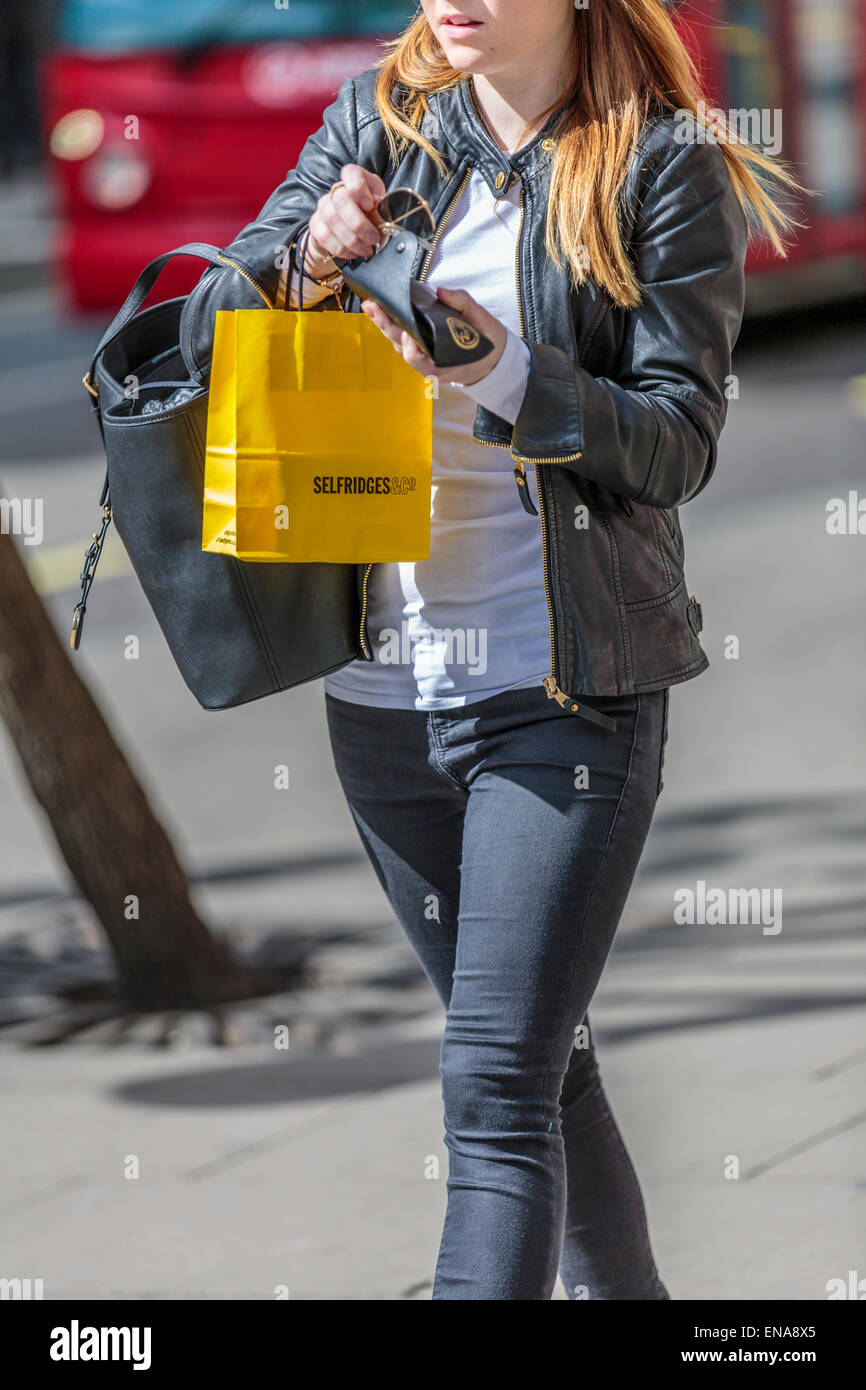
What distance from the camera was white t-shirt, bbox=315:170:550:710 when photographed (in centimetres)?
248

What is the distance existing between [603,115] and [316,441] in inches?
20.5

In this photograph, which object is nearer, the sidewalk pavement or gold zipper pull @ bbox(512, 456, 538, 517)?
gold zipper pull @ bbox(512, 456, 538, 517)

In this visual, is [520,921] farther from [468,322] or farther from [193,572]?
[468,322]

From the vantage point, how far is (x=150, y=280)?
263 cm

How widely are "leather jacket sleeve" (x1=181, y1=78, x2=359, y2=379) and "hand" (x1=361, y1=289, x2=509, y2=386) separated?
0.89 feet

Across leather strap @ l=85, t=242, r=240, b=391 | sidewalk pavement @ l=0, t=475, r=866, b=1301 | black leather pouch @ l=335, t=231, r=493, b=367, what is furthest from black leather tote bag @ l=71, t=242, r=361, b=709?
sidewalk pavement @ l=0, t=475, r=866, b=1301

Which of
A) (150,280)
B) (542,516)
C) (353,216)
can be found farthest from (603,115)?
(150,280)

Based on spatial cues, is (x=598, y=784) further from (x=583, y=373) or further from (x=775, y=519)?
(x=775, y=519)

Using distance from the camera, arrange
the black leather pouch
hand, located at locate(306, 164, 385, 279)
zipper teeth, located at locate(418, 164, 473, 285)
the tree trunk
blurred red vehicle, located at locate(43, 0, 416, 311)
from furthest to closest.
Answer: blurred red vehicle, located at locate(43, 0, 416, 311) < the tree trunk < zipper teeth, located at locate(418, 164, 473, 285) < hand, located at locate(306, 164, 385, 279) < the black leather pouch

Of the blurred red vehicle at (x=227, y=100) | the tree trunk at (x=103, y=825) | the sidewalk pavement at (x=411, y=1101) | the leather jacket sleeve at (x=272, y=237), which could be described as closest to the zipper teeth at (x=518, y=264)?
the leather jacket sleeve at (x=272, y=237)

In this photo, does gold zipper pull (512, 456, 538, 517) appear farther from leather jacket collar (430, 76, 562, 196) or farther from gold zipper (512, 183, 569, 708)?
leather jacket collar (430, 76, 562, 196)

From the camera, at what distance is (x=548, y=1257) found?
245cm

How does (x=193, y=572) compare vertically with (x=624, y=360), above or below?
below
